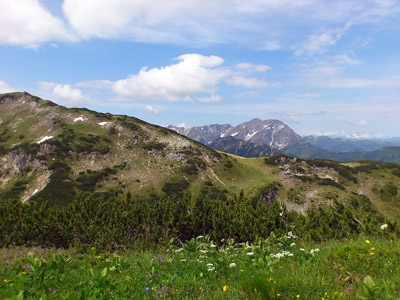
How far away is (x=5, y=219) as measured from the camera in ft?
37.4

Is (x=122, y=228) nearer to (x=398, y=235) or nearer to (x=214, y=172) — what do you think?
(x=398, y=235)

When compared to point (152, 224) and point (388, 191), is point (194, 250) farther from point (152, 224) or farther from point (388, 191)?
point (388, 191)

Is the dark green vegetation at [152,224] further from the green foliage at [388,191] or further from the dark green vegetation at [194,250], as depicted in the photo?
the green foliage at [388,191]

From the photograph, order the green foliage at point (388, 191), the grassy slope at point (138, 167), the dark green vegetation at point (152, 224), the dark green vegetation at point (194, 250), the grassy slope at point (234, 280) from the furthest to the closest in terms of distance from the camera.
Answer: the green foliage at point (388, 191) → the grassy slope at point (138, 167) → the dark green vegetation at point (152, 224) → the dark green vegetation at point (194, 250) → the grassy slope at point (234, 280)

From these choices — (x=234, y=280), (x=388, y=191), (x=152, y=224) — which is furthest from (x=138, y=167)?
(x=388, y=191)

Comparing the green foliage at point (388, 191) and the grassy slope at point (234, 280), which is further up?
the grassy slope at point (234, 280)

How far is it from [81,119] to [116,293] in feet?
467

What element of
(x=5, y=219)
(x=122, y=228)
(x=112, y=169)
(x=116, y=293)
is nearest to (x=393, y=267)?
(x=116, y=293)

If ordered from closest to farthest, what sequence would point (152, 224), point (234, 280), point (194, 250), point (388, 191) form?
point (234, 280), point (194, 250), point (152, 224), point (388, 191)

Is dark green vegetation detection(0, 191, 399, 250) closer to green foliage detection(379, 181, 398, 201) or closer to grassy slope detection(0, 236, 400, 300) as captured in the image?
grassy slope detection(0, 236, 400, 300)

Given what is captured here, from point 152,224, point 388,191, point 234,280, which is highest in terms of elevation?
point 234,280

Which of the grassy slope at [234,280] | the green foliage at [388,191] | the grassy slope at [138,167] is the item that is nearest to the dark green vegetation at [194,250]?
the grassy slope at [234,280]

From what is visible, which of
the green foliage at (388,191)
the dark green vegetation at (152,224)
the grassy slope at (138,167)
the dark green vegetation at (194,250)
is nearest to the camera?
the dark green vegetation at (194,250)

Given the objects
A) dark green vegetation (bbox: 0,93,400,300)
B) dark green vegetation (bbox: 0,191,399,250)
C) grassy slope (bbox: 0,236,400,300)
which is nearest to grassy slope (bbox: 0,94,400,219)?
dark green vegetation (bbox: 0,191,399,250)
